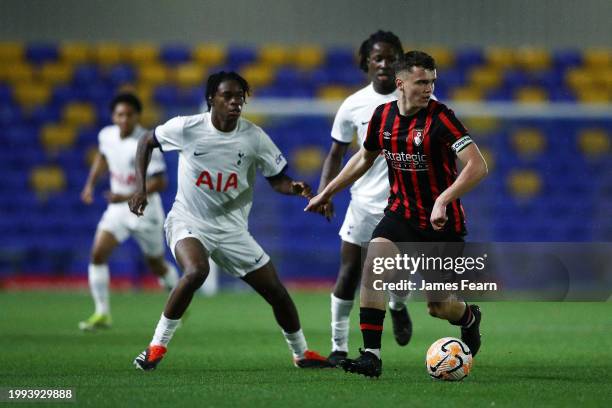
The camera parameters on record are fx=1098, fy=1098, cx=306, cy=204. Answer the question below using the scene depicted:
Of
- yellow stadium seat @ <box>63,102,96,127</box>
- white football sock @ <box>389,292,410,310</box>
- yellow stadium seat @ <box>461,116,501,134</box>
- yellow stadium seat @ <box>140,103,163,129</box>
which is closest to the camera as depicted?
white football sock @ <box>389,292,410,310</box>

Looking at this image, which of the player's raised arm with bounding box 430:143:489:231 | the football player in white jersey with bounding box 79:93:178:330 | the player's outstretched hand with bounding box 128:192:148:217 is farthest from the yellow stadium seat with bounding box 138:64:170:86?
the player's raised arm with bounding box 430:143:489:231

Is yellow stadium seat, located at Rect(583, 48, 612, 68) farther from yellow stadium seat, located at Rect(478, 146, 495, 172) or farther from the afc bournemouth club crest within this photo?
the afc bournemouth club crest

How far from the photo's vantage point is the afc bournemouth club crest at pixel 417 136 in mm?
6629

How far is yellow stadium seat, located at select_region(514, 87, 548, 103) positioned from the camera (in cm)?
1909

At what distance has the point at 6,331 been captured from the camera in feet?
33.8

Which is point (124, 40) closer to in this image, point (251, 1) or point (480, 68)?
point (251, 1)

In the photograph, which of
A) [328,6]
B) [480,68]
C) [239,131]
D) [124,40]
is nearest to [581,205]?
[480,68]

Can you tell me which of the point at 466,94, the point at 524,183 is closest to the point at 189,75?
the point at 466,94

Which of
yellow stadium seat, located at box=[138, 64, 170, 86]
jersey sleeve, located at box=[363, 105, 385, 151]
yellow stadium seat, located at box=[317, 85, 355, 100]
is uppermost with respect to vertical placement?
yellow stadium seat, located at box=[138, 64, 170, 86]

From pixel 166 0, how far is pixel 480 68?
18.0 ft

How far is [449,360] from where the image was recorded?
21.5ft

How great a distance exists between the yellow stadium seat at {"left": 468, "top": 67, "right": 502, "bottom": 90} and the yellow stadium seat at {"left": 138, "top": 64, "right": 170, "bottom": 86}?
5249 mm

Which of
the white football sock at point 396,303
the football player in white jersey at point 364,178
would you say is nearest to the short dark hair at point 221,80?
the football player in white jersey at point 364,178

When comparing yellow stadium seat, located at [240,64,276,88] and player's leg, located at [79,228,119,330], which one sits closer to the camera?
player's leg, located at [79,228,119,330]
